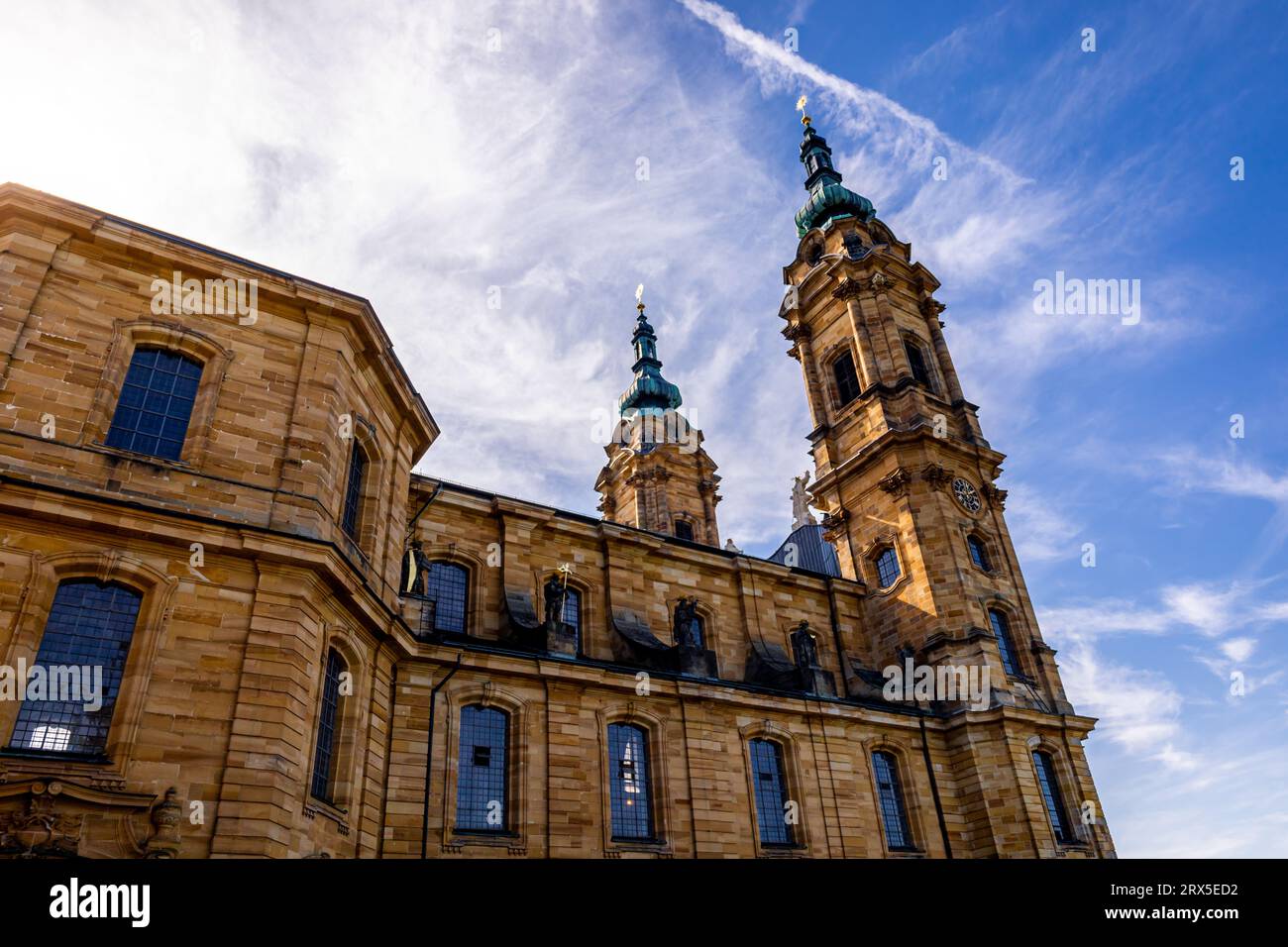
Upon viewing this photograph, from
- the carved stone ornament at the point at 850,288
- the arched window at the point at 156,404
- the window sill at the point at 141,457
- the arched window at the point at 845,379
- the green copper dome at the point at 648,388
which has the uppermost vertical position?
the green copper dome at the point at 648,388

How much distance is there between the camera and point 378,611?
1662 cm

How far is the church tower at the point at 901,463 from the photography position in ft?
95.2

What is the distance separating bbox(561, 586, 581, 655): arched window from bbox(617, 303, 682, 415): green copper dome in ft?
83.8

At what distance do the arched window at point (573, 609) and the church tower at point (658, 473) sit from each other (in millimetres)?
16980

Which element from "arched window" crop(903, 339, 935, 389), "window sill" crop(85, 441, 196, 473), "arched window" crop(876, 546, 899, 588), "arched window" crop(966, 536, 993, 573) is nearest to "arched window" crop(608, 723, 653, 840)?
"window sill" crop(85, 441, 196, 473)

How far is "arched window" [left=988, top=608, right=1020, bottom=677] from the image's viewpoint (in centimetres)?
2911

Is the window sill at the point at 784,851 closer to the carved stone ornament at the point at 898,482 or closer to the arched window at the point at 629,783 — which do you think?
the arched window at the point at 629,783

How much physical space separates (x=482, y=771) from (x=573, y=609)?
697 centimetres

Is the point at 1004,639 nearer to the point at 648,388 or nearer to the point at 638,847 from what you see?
the point at 638,847
